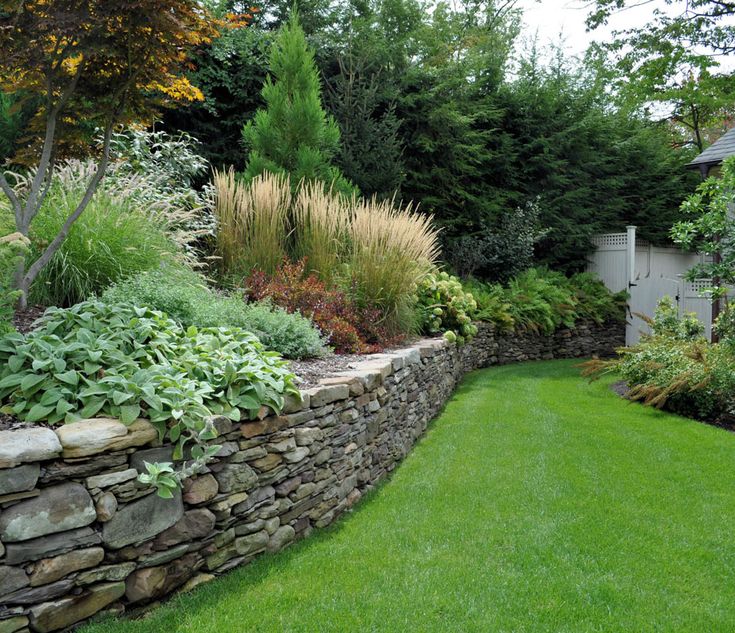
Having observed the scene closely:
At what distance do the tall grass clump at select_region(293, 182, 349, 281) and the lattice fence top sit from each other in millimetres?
9145

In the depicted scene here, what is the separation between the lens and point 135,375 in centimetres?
273

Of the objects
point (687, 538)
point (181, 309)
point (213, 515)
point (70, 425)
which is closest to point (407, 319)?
point (181, 309)

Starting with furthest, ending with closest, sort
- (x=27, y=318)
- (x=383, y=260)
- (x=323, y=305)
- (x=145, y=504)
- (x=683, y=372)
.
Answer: (x=683, y=372)
(x=383, y=260)
(x=323, y=305)
(x=27, y=318)
(x=145, y=504)

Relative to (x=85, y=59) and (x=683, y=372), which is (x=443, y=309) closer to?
(x=683, y=372)

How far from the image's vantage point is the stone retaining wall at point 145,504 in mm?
2152

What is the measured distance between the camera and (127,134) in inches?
287

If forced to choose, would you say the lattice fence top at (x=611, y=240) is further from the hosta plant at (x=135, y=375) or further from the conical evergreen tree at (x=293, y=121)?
the hosta plant at (x=135, y=375)

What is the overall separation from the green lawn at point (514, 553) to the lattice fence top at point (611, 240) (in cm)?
870

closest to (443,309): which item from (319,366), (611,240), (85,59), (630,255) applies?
(319,366)

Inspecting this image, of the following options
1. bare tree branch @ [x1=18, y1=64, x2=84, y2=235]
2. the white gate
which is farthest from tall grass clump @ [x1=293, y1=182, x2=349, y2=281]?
the white gate

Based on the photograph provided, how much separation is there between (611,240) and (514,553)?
38.7 feet

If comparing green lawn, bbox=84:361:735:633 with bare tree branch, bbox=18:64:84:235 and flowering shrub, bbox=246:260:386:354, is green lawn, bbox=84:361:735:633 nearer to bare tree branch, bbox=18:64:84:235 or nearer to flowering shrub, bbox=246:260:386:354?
flowering shrub, bbox=246:260:386:354

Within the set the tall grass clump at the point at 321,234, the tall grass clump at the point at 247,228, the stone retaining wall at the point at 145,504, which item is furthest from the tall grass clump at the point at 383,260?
the stone retaining wall at the point at 145,504

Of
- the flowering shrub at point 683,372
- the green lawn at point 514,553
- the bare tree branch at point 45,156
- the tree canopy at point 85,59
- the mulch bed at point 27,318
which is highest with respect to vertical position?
the tree canopy at point 85,59
